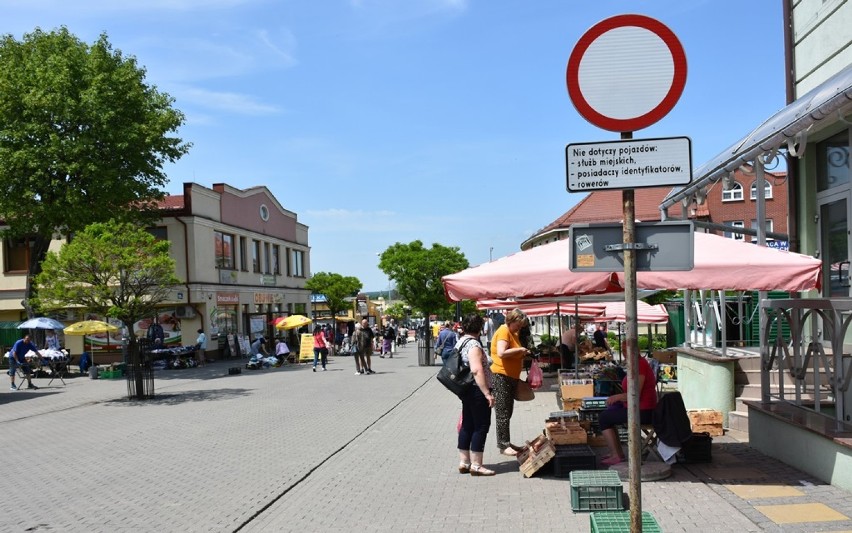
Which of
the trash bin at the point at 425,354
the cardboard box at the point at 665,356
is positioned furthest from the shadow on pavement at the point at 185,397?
the trash bin at the point at 425,354

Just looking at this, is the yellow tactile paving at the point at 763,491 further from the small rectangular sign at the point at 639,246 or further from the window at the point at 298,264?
the window at the point at 298,264

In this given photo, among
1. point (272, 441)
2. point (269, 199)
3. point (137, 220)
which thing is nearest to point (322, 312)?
point (269, 199)

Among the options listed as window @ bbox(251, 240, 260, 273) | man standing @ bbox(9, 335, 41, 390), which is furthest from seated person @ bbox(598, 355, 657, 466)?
window @ bbox(251, 240, 260, 273)

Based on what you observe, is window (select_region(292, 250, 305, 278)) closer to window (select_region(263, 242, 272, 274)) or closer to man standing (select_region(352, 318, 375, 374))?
window (select_region(263, 242, 272, 274))

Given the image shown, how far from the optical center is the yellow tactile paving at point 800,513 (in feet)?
18.7

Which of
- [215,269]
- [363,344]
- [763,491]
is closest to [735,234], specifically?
[363,344]

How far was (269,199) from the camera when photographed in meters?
44.8

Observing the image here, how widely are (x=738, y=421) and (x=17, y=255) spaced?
3491cm

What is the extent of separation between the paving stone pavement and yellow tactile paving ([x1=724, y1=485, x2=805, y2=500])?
0.09 metres

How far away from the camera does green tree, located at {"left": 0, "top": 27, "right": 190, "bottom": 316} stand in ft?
84.4

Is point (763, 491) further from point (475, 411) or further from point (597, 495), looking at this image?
point (475, 411)

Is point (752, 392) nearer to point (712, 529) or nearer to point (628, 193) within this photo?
point (712, 529)

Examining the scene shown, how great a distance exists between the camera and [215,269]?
36.2 meters

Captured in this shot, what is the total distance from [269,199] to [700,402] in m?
37.1
